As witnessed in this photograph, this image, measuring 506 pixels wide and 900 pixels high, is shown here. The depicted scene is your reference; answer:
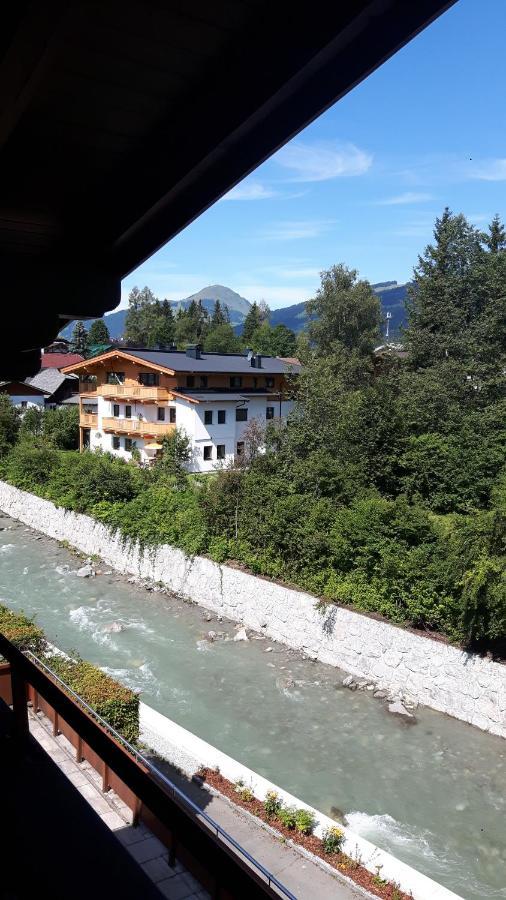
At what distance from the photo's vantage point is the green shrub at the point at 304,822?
6.00m

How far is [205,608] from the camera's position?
510 inches

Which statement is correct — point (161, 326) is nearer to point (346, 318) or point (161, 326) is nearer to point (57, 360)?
point (57, 360)

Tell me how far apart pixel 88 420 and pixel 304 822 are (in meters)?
20.9

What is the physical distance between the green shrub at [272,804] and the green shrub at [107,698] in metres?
1.73

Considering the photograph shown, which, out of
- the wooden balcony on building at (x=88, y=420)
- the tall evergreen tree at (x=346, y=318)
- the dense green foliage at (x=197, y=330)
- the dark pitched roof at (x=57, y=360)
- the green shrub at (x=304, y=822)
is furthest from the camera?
the dense green foliage at (x=197, y=330)

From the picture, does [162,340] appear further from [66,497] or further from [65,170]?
[65,170]

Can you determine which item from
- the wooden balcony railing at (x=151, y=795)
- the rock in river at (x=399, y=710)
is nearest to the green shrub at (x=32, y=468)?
the rock in river at (x=399, y=710)

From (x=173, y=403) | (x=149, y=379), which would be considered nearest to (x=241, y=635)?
(x=173, y=403)

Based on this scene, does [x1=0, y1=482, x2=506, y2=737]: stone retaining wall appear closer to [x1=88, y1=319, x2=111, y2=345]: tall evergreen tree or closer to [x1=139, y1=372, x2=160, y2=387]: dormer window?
[x1=139, y1=372, x2=160, y2=387]: dormer window

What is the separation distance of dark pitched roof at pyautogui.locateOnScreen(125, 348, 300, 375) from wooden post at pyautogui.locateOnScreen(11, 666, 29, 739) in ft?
65.2

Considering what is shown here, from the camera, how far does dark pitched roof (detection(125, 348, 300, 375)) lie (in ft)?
74.5

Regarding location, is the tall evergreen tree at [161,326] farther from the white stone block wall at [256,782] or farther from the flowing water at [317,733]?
the white stone block wall at [256,782]

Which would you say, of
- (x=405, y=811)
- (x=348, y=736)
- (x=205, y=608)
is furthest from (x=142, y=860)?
(x=205, y=608)

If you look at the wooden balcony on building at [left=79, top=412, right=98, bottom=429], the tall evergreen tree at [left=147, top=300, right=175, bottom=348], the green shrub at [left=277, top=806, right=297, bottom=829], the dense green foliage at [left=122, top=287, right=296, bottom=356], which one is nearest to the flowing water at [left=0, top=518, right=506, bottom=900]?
the green shrub at [left=277, top=806, right=297, bottom=829]
